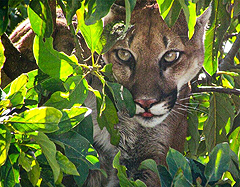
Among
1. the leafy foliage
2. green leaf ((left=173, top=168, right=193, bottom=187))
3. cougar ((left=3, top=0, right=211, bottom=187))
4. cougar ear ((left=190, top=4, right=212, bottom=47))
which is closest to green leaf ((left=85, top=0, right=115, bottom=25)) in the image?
the leafy foliage

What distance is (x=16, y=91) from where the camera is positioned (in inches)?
53.3

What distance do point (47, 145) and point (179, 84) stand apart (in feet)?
4.40

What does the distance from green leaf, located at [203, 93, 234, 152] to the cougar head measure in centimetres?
21

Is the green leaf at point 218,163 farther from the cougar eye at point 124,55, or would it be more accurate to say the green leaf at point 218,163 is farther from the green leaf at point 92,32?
the cougar eye at point 124,55

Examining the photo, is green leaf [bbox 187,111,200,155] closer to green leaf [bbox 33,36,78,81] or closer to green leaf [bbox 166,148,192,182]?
green leaf [bbox 166,148,192,182]

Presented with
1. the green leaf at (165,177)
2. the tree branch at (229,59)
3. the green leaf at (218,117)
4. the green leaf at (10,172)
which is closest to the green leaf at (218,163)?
the green leaf at (165,177)

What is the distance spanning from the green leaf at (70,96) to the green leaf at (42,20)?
0.17 m

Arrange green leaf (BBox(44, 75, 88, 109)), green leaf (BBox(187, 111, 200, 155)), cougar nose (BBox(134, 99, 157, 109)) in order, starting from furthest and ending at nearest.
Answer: green leaf (BBox(187, 111, 200, 155)) → cougar nose (BBox(134, 99, 157, 109)) → green leaf (BBox(44, 75, 88, 109))

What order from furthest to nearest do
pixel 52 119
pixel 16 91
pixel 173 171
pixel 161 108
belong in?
pixel 161 108 → pixel 173 171 → pixel 16 91 → pixel 52 119

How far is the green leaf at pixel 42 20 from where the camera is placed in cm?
138

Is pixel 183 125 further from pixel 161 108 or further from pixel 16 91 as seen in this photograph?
pixel 16 91

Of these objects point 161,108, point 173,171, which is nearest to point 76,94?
point 173,171

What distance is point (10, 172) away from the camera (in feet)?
4.25

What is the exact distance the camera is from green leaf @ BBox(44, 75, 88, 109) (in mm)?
1462
